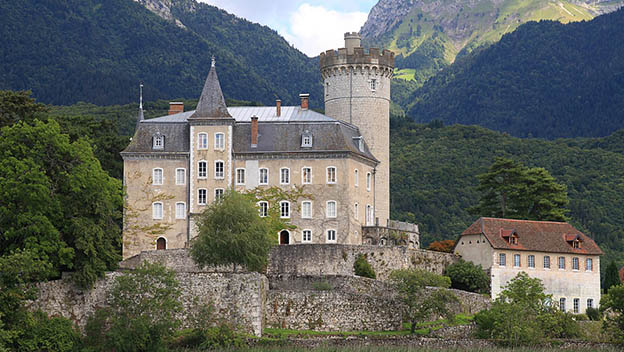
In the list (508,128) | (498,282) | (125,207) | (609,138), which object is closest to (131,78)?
(508,128)

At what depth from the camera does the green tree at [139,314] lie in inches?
1844

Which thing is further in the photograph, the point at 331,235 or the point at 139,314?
the point at 331,235

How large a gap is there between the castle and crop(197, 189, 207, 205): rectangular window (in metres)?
0.07

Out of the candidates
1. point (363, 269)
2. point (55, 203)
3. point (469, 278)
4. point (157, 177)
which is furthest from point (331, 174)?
point (55, 203)

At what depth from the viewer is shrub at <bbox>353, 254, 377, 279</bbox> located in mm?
59031

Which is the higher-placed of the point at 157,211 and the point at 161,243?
the point at 157,211

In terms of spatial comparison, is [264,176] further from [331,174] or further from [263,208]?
[331,174]

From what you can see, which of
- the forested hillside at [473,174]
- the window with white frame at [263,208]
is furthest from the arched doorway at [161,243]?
the forested hillside at [473,174]

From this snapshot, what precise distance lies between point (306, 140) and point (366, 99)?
695 centimetres

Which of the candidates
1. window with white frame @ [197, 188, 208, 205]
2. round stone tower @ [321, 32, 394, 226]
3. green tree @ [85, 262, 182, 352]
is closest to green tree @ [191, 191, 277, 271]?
green tree @ [85, 262, 182, 352]

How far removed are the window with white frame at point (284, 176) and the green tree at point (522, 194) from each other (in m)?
16.5

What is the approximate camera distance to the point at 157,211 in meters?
65.4

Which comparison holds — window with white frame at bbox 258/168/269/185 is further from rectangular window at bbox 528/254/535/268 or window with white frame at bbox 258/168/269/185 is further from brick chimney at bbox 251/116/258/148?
rectangular window at bbox 528/254/535/268

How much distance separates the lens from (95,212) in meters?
50.3
